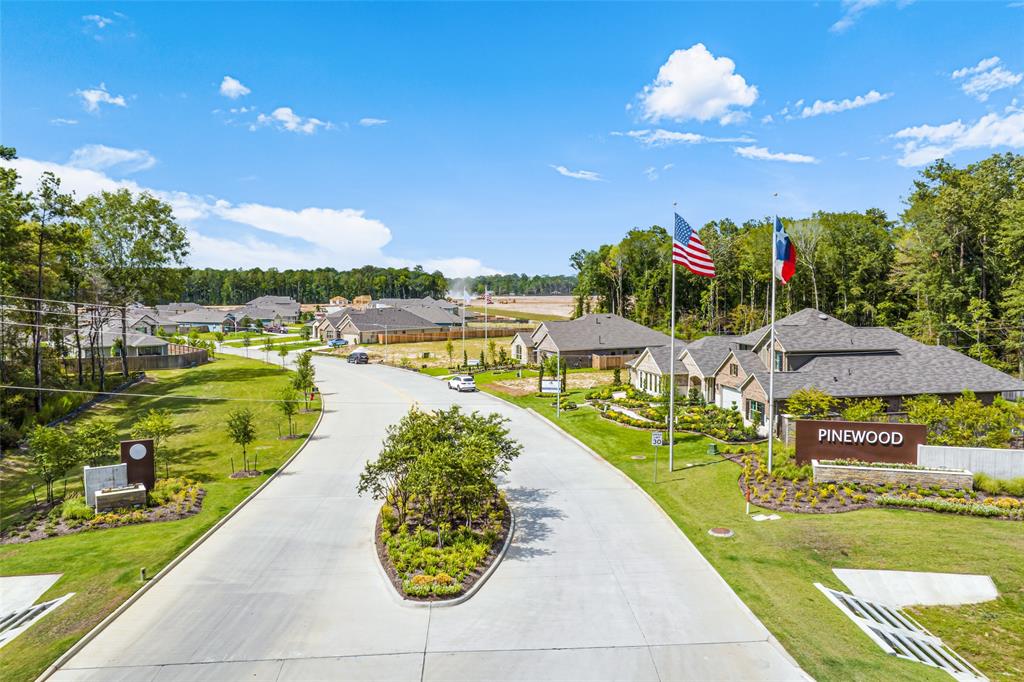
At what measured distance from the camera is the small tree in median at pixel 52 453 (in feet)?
83.5

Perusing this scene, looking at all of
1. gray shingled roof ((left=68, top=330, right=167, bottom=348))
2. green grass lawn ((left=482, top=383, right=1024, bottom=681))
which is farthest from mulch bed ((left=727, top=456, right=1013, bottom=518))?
gray shingled roof ((left=68, top=330, right=167, bottom=348))

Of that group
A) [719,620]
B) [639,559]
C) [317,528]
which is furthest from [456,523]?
[719,620]

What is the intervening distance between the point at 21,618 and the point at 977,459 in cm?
3693

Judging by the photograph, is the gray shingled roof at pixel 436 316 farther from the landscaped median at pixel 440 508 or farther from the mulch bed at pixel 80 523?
the landscaped median at pixel 440 508

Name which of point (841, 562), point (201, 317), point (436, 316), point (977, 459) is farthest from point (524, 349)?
point (201, 317)

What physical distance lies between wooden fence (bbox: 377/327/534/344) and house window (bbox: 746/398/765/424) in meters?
58.0

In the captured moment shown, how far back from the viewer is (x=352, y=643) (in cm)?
1466

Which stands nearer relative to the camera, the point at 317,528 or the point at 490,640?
the point at 490,640

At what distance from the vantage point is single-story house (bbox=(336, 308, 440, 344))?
10050cm

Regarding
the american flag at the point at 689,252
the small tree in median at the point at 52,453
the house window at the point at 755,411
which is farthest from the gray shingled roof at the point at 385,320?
the american flag at the point at 689,252

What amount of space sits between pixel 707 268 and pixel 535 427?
61.9ft

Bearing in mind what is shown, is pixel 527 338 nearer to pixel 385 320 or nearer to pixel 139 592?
pixel 385 320

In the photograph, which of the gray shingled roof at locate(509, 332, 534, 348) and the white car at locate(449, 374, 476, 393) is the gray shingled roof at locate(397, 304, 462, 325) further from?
the white car at locate(449, 374, 476, 393)

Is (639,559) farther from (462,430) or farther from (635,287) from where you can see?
(635,287)
